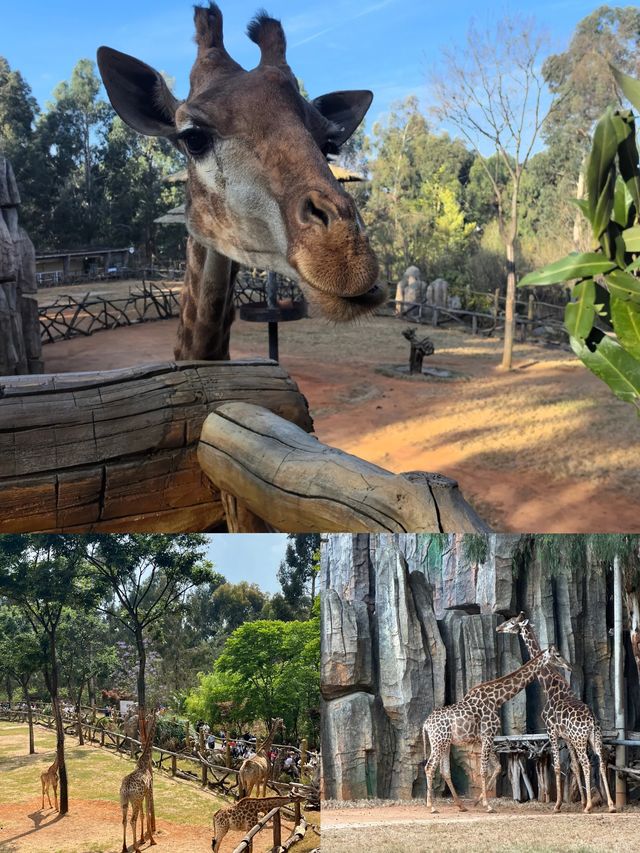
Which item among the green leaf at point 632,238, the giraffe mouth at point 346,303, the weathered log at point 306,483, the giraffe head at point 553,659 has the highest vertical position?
the giraffe mouth at point 346,303

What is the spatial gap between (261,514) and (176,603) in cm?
64

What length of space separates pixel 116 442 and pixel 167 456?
14cm

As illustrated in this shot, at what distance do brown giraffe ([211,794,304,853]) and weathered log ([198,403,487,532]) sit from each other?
0.84m

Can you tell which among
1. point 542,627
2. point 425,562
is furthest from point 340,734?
point 542,627

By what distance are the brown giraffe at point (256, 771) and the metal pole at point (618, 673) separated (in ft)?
4.64

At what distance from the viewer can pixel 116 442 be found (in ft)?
6.14

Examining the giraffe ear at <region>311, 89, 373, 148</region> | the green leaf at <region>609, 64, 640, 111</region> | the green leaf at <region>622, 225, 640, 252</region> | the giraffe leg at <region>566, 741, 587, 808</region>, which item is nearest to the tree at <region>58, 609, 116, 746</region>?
the giraffe leg at <region>566, 741, 587, 808</region>

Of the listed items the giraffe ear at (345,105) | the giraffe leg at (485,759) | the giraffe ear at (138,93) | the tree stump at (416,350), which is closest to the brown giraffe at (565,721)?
the giraffe leg at (485,759)

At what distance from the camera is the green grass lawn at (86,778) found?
218 cm

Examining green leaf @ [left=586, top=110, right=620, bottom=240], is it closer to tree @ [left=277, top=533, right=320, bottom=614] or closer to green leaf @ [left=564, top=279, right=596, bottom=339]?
green leaf @ [left=564, top=279, right=596, bottom=339]

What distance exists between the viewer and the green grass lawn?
2180mm

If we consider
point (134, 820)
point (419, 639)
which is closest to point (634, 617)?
point (419, 639)

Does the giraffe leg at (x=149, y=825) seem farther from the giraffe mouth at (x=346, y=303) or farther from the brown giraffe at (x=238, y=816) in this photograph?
the giraffe mouth at (x=346, y=303)

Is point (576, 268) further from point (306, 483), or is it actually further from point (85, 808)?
point (85, 808)
